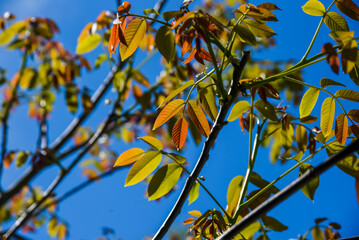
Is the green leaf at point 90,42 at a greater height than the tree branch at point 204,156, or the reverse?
the green leaf at point 90,42

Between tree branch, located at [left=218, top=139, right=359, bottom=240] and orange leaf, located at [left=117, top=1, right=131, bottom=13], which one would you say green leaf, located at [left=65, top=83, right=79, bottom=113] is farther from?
tree branch, located at [left=218, top=139, right=359, bottom=240]

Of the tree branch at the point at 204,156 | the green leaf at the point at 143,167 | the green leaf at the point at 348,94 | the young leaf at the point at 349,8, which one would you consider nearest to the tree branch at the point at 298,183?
the tree branch at the point at 204,156

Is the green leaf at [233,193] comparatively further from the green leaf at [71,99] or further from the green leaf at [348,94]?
the green leaf at [71,99]

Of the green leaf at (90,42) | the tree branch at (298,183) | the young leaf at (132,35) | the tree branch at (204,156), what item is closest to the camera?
the tree branch at (298,183)

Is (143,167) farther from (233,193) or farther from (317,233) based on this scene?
(317,233)

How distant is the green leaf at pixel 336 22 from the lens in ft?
2.70

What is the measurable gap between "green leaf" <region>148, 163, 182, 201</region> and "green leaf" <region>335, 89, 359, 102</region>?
16.6 inches

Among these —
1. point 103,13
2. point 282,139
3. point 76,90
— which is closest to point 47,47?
point 76,90

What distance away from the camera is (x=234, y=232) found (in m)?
0.52

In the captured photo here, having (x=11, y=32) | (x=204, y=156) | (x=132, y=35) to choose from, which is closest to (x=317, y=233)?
(x=204, y=156)

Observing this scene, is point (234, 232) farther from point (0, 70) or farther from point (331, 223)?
point (0, 70)

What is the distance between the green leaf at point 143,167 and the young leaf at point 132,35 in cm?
25

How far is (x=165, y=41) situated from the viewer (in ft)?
2.52

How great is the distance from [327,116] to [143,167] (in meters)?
0.46
